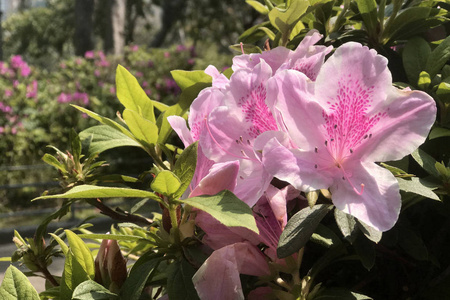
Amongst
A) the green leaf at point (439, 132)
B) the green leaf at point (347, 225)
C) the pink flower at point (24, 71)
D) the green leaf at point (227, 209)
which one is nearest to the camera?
the green leaf at point (227, 209)

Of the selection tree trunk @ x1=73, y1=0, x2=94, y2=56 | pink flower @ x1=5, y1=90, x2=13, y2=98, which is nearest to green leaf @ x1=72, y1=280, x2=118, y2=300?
pink flower @ x1=5, y1=90, x2=13, y2=98

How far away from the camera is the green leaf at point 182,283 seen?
0.62 m

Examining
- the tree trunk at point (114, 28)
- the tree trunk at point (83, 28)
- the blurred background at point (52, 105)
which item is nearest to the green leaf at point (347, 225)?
the blurred background at point (52, 105)

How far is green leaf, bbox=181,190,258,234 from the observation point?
20.6 inches

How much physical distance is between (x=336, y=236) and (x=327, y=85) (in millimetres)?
201

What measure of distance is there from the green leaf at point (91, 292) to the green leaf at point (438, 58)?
1.91ft

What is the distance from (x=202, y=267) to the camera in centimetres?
59

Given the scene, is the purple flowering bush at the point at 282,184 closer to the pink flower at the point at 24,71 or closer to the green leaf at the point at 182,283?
the green leaf at the point at 182,283

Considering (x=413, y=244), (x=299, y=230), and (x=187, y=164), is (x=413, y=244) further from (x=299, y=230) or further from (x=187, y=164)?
(x=187, y=164)

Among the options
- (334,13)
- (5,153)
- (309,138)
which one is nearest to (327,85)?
(309,138)

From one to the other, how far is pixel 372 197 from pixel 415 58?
0.38 meters

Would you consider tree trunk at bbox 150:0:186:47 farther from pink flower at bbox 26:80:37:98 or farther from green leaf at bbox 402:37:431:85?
green leaf at bbox 402:37:431:85

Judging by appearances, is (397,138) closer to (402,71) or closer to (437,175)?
(437,175)

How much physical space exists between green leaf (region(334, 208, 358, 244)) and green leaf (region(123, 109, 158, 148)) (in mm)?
327
